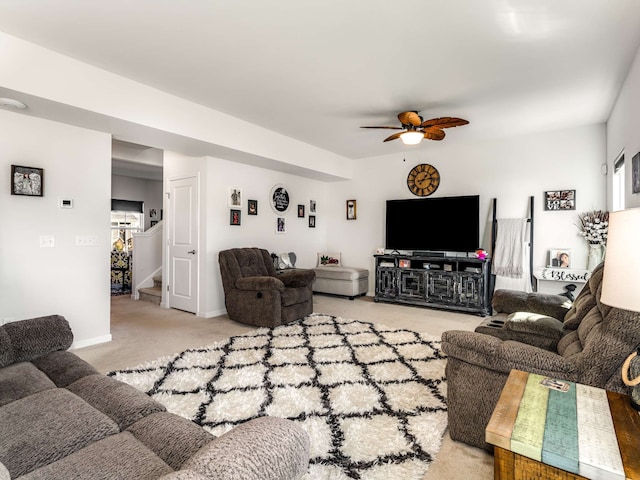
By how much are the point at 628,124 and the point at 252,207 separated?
4.45m

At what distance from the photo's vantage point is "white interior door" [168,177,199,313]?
4.91 metres

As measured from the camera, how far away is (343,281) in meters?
5.98

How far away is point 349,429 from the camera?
2.03 m

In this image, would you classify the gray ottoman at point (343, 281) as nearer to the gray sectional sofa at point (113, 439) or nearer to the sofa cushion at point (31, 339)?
the sofa cushion at point (31, 339)

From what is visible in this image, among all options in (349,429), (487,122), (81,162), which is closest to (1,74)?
(81,162)

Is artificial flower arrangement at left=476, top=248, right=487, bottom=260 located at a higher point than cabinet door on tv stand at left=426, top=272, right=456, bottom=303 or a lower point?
higher

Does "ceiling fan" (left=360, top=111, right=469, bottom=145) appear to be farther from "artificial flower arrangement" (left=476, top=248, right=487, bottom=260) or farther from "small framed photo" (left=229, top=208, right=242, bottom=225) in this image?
"small framed photo" (left=229, top=208, right=242, bottom=225)

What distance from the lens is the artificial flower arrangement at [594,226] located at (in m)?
4.21

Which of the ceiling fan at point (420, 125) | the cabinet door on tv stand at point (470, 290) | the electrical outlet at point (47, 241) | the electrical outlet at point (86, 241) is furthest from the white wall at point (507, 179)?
the electrical outlet at point (47, 241)

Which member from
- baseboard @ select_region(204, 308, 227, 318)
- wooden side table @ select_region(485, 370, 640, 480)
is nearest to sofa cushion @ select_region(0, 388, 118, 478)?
wooden side table @ select_region(485, 370, 640, 480)

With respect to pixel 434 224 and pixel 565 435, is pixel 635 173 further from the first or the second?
pixel 434 224

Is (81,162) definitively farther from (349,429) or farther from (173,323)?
(349,429)

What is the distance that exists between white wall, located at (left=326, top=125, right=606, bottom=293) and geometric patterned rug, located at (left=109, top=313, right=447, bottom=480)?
258 centimetres

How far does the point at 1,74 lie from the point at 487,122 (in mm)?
4814
